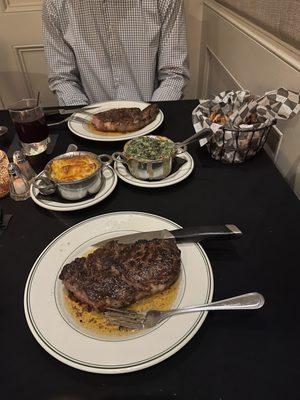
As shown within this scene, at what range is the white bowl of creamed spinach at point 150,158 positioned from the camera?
0.89 m

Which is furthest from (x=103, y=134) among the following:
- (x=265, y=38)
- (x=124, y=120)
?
(x=265, y=38)

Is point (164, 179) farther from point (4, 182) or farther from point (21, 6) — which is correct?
point (21, 6)

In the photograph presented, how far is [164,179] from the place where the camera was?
93 centimetres

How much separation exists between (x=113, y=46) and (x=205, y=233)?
1470mm

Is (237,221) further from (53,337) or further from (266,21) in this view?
(266,21)

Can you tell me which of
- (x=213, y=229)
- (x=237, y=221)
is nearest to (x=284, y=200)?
(x=237, y=221)

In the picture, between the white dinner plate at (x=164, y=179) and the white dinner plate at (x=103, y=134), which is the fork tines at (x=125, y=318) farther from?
the white dinner plate at (x=103, y=134)

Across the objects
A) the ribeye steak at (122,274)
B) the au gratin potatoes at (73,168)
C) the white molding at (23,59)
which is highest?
the au gratin potatoes at (73,168)

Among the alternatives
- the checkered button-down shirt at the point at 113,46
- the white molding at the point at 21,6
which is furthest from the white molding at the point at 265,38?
the white molding at the point at 21,6

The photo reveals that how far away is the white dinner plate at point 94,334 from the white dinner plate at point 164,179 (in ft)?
0.52

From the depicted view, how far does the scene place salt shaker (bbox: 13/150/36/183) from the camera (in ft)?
3.07

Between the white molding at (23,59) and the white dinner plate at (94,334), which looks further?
the white molding at (23,59)

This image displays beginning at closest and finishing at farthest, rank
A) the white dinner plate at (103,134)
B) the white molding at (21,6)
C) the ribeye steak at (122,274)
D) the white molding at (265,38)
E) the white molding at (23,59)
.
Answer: the ribeye steak at (122,274) < the white molding at (265,38) < the white dinner plate at (103,134) < the white molding at (21,6) < the white molding at (23,59)

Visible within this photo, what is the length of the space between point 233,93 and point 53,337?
945 mm
